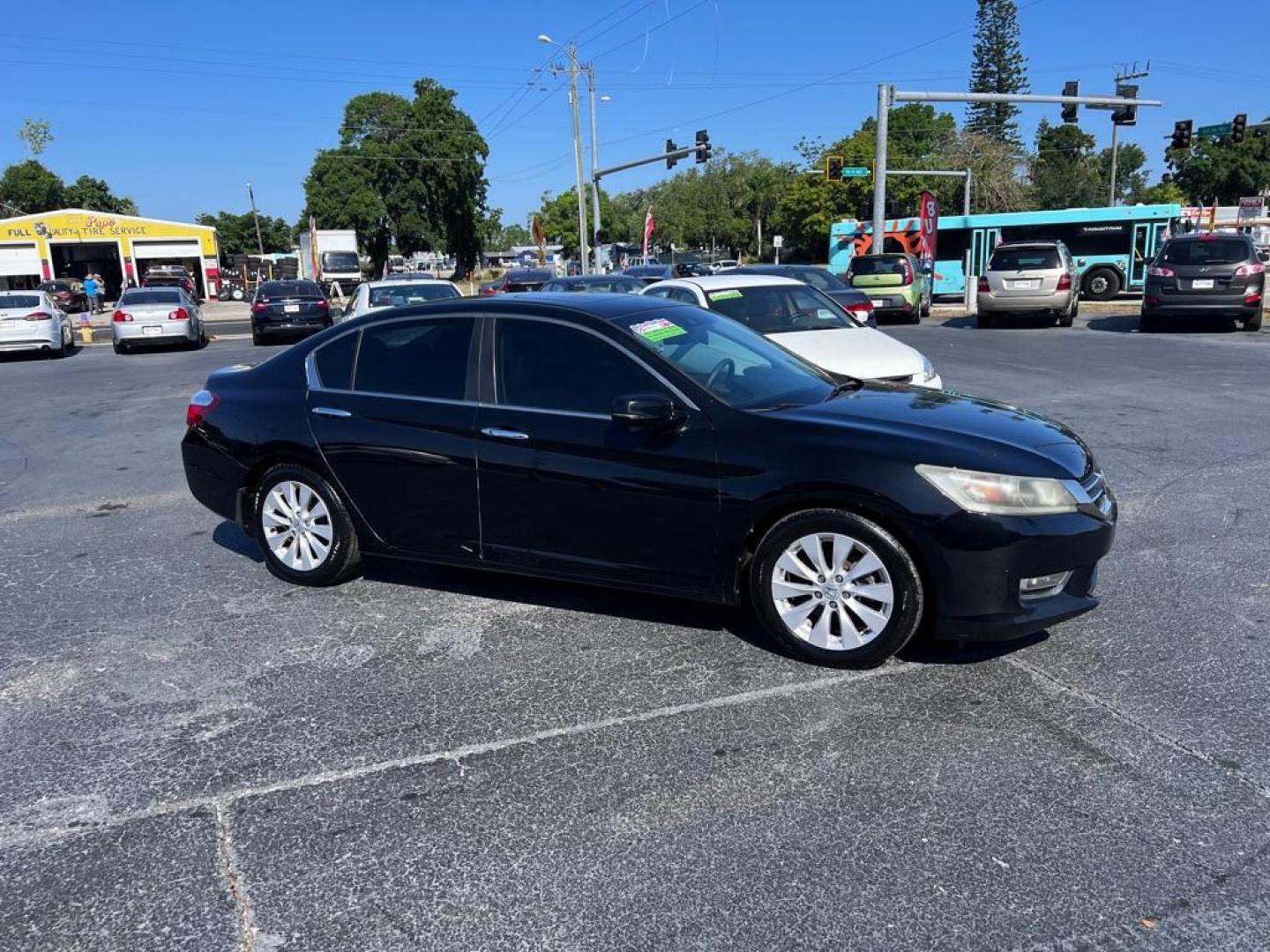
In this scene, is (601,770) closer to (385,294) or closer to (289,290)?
(385,294)

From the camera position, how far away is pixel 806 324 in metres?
9.64

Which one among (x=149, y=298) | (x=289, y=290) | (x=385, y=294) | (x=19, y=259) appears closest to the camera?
(x=385, y=294)

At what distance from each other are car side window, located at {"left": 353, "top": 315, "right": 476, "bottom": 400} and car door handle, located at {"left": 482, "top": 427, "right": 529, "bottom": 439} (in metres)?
0.29

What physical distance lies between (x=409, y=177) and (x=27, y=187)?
32.1 meters

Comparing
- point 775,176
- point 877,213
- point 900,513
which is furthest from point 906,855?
point 775,176

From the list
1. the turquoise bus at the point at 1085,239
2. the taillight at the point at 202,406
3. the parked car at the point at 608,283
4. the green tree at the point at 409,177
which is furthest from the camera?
the green tree at the point at 409,177

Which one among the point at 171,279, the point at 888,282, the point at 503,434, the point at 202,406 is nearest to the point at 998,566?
the point at 503,434

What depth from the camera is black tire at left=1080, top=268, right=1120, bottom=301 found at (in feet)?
92.5

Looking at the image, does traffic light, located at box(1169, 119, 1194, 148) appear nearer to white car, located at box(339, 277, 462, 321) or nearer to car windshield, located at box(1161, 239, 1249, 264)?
car windshield, located at box(1161, 239, 1249, 264)

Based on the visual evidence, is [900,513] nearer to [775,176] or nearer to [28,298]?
[28,298]

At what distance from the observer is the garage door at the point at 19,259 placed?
2019 inches

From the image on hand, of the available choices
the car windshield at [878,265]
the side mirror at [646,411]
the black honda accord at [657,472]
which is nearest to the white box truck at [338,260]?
the car windshield at [878,265]

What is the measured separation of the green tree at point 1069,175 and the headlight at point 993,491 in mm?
68080

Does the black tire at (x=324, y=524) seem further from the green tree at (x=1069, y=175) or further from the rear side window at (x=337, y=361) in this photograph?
the green tree at (x=1069, y=175)
